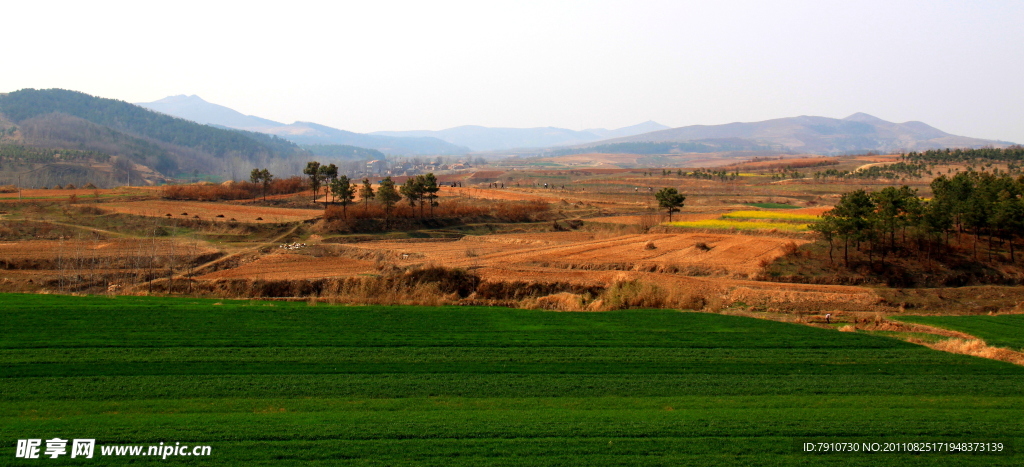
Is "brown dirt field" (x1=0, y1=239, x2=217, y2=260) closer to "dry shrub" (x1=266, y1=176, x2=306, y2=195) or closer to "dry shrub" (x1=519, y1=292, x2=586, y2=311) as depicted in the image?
"dry shrub" (x1=519, y1=292, x2=586, y2=311)

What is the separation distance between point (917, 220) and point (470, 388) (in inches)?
1399

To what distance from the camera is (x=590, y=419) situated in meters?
12.2

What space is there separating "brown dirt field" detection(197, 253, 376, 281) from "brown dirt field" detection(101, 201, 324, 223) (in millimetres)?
15423

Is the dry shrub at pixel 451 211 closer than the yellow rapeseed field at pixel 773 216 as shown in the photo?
No

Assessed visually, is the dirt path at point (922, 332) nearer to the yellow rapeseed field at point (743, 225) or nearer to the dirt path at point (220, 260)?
the yellow rapeseed field at point (743, 225)

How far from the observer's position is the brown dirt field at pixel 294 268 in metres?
35.9

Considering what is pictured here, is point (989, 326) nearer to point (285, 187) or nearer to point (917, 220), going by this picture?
point (917, 220)

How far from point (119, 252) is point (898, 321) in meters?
42.0

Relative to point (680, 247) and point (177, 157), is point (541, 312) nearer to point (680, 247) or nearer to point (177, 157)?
point (680, 247)

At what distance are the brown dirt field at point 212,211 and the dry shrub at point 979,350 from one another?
50.6 meters

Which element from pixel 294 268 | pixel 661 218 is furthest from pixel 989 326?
pixel 661 218

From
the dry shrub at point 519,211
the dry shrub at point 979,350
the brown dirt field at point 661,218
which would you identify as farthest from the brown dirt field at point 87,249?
the dry shrub at point 979,350

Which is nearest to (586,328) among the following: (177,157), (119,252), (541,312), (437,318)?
(541,312)

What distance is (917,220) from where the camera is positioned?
38.0 m
